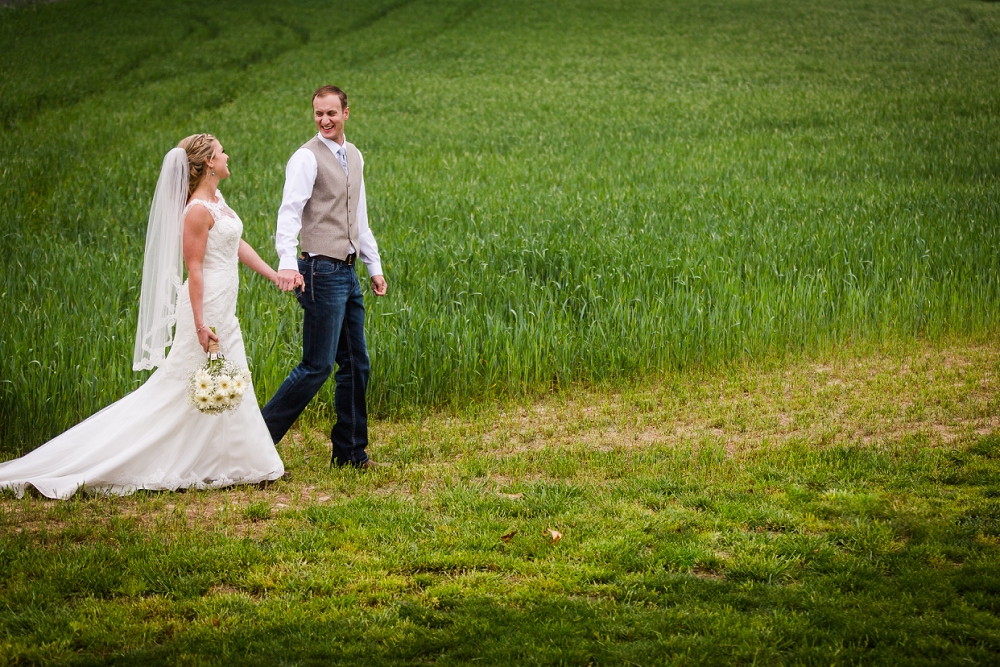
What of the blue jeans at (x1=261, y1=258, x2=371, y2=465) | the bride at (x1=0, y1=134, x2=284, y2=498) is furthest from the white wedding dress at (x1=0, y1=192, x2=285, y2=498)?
the blue jeans at (x1=261, y1=258, x2=371, y2=465)

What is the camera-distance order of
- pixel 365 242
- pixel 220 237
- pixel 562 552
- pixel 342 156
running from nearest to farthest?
pixel 562 552, pixel 220 237, pixel 342 156, pixel 365 242

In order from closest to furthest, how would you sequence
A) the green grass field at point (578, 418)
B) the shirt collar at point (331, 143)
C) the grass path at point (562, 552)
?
1. the grass path at point (562, 552)
2. the green grass field at point (578, 418)
3. the shirt collar at point (331, 143)

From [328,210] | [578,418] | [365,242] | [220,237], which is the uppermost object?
[328,210]

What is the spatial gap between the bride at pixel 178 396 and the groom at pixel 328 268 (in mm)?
241

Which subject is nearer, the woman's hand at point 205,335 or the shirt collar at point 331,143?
the woman's hand at point 205,335

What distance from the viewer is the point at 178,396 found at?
5441 mm

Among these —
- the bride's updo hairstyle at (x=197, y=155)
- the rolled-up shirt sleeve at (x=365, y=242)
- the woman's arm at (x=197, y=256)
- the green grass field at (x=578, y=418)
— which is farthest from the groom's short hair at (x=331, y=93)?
the green grass field at (x=578, y=418)

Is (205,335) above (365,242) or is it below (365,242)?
below

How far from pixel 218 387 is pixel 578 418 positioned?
2860mm

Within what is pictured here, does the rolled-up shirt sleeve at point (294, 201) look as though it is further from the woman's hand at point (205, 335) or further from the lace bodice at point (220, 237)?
the woman's hand at point (205, 335)

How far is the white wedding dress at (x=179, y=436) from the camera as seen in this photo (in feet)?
17.4

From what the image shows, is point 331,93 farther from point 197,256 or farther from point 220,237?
point 197,256

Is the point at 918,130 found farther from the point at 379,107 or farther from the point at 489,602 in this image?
the point at 489,602

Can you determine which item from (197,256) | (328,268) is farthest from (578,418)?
(197,256)
